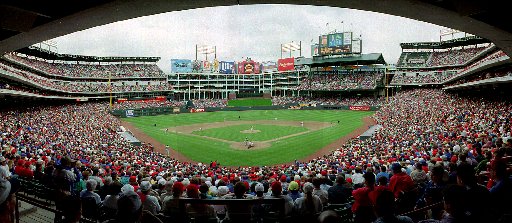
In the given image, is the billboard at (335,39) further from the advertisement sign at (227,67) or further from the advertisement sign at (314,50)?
→ the advertisement sign at (227,67)

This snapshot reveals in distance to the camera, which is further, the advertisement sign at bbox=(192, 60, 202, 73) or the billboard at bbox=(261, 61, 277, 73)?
the billboard at bbox=(261, 61, 277, 73)

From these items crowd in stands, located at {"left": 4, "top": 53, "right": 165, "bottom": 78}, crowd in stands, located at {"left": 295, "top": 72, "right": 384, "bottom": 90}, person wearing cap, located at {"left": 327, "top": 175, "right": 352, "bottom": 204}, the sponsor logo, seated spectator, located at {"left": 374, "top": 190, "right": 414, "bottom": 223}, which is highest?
crowd in stands, located at {"left": 4, "top": 53, "right": 165, "bottom": 78}

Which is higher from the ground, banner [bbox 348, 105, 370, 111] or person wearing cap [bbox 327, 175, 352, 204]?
person wearing cap [bbox 327, 175, 352, 204]

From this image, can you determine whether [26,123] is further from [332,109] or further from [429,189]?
[332,109]

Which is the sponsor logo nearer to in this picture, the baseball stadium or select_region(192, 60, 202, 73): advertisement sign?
the baseball stadium

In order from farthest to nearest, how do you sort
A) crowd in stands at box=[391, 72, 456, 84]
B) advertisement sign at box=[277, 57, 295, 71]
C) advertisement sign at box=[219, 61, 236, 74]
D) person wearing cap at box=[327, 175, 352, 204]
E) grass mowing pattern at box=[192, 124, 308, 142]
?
advertisement sign at box=[219, 61, 236, 74]
advertisement sign at box=[277, 57, 295, 71]
crowd in stands at box=[391, 72, 456, 84]
grass mowing pattern at box=[192, 124, 308, 142]
person wearing cap at box=[327, 175, 352, 204]

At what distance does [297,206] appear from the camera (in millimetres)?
5812

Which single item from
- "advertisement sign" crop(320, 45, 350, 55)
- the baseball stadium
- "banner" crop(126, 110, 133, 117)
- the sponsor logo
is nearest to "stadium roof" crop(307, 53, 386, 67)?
the baseball stadium

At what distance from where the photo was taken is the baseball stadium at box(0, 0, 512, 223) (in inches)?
197

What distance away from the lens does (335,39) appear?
81438 millimetres

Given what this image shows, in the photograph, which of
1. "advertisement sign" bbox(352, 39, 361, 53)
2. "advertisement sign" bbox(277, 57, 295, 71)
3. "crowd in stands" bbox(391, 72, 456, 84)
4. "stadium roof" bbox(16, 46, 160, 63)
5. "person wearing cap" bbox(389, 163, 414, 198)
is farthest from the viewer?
"advertisement sign" bbox(277, 57, 295, 71)

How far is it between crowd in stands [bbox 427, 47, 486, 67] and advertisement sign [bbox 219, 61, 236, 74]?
2426 inches

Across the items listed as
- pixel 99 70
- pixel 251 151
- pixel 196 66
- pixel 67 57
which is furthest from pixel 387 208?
pixel 196 66

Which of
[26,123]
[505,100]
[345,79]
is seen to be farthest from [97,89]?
[505,100]
